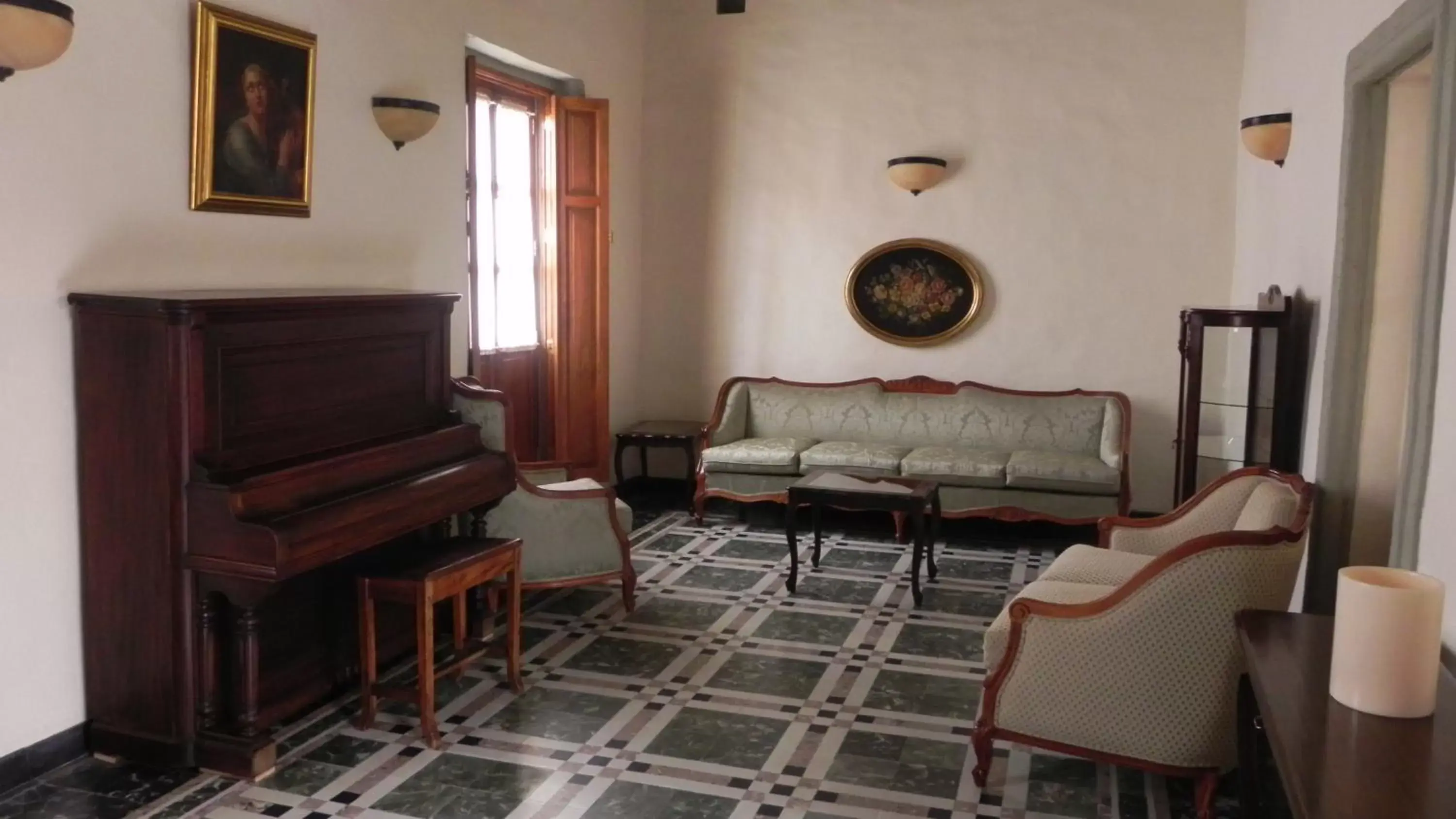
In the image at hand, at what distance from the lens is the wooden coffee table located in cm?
528

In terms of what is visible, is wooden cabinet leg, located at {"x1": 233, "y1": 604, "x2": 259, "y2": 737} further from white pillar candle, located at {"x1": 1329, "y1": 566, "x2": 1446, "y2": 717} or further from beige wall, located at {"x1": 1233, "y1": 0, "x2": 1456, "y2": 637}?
beige wall, located at {"x1": 1233, "y1": 0, "x2": 1456, "y2": 637}

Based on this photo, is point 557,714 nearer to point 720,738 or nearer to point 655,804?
point 720,738

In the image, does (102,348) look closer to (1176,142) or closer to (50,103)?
(50,103)

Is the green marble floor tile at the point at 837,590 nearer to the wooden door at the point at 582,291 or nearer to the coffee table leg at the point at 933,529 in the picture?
the coffee table leg at the point at 933,529

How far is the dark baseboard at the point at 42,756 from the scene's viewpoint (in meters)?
3.25

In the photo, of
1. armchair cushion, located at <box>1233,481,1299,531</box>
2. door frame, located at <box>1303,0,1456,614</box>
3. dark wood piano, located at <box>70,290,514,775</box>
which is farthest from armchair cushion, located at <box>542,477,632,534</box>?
door frame, located at <box>1303,0,1456,614</box>

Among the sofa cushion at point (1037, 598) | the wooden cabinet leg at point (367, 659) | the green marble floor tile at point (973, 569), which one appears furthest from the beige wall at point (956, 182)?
the wooden cabinet leg at point (367, 659)

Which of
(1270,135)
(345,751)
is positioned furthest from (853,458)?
(345,751)

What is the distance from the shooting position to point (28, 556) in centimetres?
329

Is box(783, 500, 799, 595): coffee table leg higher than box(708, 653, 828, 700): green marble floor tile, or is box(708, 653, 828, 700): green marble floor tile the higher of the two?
box(783, 500, 799, 595): coffee table leg

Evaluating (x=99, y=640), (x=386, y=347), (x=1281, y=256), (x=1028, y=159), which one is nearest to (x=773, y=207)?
(x=1028, y=159)

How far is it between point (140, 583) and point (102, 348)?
0.70 m

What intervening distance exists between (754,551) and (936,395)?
64.5 inches

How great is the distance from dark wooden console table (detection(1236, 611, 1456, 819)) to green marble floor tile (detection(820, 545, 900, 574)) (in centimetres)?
335
